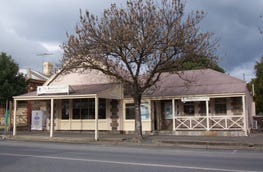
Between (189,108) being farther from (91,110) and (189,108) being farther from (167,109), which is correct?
(91,110)

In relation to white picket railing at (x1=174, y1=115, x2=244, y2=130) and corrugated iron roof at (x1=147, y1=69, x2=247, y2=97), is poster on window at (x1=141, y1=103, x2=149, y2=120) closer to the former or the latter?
corrugated iron roof at (x1=147, y1=69, x2=247, y2=97)

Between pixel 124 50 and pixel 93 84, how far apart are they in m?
8.24

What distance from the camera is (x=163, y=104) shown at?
A: 24766 mm

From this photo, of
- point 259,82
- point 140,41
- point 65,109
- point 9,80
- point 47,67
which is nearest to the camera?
point 140,41

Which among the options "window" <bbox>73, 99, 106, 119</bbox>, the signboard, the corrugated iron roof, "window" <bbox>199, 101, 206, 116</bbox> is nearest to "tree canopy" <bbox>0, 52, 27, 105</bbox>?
the signboard

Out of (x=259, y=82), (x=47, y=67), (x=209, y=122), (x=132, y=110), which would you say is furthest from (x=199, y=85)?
(x=47, y=67)

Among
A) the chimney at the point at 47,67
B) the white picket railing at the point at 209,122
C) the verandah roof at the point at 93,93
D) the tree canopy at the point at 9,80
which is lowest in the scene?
the white picket railing at the point at 209,122

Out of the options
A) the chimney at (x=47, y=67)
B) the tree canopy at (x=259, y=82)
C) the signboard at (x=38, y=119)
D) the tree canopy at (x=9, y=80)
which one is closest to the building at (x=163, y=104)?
the signboard at (x=38, y=119)

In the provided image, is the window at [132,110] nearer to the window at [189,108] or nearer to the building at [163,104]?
the building at [163,104]

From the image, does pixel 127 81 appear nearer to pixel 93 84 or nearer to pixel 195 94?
pixel 195 94

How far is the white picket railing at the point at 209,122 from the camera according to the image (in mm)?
21125

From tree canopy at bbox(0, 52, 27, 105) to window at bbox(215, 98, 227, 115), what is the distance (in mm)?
17477

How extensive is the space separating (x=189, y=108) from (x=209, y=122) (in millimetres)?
2076

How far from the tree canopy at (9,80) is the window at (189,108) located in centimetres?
1528
